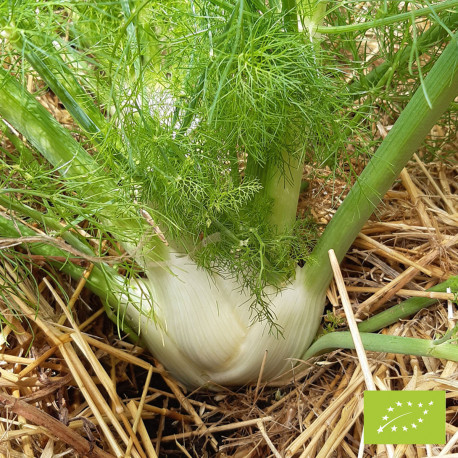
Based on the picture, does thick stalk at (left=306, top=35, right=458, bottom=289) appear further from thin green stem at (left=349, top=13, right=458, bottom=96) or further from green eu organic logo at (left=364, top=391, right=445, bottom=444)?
green eu organic logo at (left=364, top=391, right=445, bottom=444)

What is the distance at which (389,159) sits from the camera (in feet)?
2.64

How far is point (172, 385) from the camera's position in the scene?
972 millimetres

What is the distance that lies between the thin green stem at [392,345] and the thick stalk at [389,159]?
0.10m

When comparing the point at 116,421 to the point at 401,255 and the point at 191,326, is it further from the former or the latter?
the point at 401,255

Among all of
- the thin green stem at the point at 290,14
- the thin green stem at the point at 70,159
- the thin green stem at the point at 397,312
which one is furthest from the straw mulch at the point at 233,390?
the thin green stem at the point at 290,14

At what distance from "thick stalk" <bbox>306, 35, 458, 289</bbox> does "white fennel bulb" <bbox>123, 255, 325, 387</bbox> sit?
6cm

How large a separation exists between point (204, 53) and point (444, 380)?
0.50 metres

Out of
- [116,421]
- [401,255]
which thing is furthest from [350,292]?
[116,421]

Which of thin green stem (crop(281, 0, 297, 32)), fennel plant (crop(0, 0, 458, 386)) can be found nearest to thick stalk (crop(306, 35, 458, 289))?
fennel plant (crop(0, 0, 458, 386))

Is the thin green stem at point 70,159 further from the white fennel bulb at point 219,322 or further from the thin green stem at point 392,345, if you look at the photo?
the thin green stem at point 392,345

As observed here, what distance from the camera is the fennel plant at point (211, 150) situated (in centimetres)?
71

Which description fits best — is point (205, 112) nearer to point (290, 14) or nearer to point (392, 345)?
point (290, 14)

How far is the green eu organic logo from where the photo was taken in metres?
0.69

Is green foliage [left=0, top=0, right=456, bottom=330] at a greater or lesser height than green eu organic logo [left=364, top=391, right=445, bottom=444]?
greater
